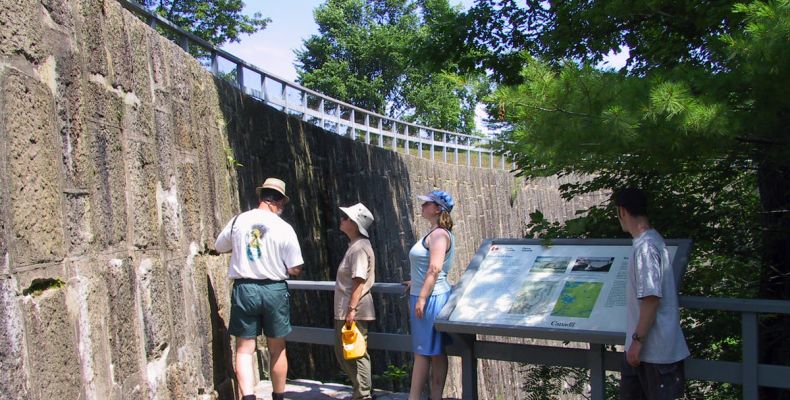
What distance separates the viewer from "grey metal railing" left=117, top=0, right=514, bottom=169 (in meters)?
6.71

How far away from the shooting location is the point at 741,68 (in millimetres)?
4070

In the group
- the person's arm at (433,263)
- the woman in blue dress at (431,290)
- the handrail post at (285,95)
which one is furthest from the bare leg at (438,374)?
the handrail post at (285,95)

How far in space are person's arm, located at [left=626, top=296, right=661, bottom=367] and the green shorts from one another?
2.37m

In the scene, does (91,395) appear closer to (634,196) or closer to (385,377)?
(634,196)

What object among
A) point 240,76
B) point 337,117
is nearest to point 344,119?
point 337,117

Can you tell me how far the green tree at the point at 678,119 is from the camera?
396 centimetres

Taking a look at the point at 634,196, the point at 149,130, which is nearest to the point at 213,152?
the point at 149,130

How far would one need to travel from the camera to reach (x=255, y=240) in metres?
5.14

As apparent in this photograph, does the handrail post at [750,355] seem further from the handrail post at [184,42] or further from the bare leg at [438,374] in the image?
the handrail post at [184,42]

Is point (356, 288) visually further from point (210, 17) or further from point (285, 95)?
point (210, 17)

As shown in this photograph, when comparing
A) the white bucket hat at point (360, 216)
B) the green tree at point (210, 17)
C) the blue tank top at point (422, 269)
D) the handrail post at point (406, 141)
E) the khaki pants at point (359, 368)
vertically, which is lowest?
the khaki pants at point (359, 368)

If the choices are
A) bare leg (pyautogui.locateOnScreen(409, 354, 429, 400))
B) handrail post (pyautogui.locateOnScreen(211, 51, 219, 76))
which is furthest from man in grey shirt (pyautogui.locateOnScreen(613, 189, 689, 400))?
handrail post (pyautogui.locateOnScreen(211, 51, 219, 76))

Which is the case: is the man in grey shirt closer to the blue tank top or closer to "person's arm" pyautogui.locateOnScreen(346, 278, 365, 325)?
the blue tank top

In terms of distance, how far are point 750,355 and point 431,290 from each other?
193cm
